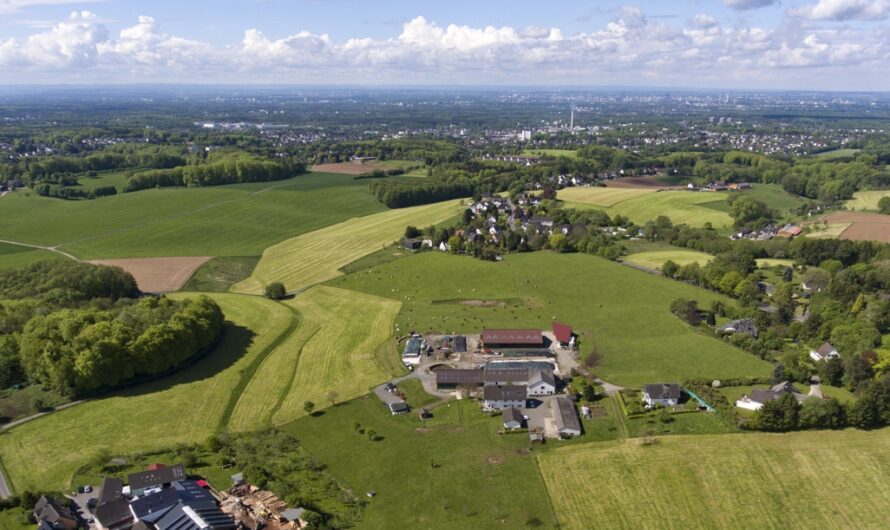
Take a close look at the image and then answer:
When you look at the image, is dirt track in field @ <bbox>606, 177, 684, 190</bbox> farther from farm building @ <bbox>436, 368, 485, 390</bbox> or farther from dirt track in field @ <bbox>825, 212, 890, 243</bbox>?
farm building @ <bbox>436, 368, 485, 390</bbox>

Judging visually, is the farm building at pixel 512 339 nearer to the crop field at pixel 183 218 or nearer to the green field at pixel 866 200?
the crop field at pixel 183 218

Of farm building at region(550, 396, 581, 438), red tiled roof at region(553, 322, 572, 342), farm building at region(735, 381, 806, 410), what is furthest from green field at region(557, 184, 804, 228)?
farm building at region(550, 396, 581, 438)

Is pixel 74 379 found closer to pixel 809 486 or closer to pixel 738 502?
pixel 738 502

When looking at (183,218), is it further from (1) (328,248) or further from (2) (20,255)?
(1) (328,248)

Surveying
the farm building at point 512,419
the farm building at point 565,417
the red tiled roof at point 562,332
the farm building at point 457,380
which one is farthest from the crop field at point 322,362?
the red tiled roof at point 562,332

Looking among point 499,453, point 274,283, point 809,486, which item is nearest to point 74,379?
point 274,283
